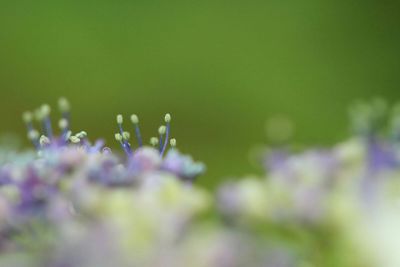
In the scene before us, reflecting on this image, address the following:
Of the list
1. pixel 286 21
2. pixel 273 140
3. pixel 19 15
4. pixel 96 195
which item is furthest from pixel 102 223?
pixel 19 15

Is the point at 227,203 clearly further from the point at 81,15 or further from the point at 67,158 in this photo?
the point at 81,15

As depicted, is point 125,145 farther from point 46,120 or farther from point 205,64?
point 205,64

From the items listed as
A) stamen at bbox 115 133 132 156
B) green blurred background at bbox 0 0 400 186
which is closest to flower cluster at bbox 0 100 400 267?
stamen at bbox 115 133 132 156

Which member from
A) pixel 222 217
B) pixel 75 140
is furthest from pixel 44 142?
pixel 222 217

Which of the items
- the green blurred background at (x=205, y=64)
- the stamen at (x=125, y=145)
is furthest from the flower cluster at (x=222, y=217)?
the green blurred background at (x=205, y=64)

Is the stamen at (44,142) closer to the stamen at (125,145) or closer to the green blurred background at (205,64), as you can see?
the stamen at (125,145)

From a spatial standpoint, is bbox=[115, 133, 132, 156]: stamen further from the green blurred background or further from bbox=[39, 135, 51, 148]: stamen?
the green blurred background
